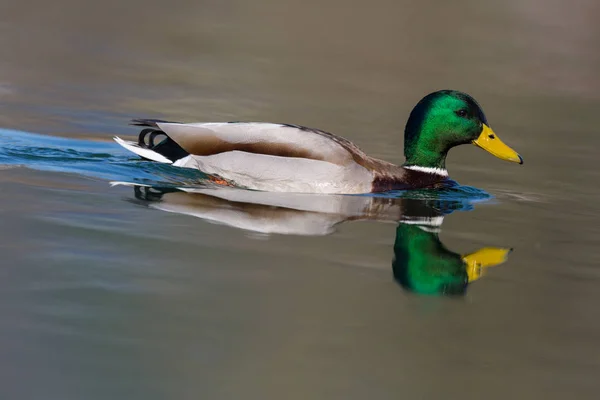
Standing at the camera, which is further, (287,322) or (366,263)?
(366,263)

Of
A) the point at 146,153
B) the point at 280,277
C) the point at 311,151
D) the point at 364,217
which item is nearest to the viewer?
the point at 280,277

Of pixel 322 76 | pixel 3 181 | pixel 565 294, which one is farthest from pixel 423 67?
pixel 565 294

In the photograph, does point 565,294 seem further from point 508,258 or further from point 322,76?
point 322,76

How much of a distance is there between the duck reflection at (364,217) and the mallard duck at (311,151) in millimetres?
193

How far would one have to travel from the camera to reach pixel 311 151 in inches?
362

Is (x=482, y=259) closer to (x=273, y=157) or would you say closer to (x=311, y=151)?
(x=311, y=151)

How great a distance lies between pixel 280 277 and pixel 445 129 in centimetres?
394

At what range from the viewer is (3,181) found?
848 cm

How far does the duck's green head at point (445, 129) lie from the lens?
9695mm

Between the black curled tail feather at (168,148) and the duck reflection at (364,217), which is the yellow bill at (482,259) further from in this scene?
the black curled tail feather at (168,148)

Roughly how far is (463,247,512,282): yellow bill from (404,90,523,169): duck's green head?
90.5 inches

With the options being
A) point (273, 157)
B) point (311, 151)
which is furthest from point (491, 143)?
point (273, 157)

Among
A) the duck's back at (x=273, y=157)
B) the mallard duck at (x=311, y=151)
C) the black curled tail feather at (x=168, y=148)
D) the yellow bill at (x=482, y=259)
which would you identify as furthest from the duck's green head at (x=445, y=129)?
the yellow bill at (x=482, y=259)

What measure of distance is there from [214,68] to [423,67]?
366 centimetres
